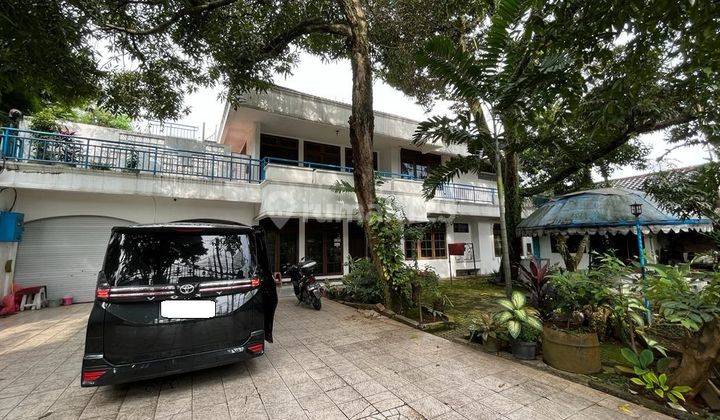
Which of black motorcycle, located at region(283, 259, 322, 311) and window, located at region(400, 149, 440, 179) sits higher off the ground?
Answer: window, located at region(400, 149, 440, 179)

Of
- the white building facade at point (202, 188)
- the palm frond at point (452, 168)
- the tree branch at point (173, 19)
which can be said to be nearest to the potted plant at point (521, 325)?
the palm frond at point (452, 168)

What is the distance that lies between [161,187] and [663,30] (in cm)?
1064

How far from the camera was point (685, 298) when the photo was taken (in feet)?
9.71

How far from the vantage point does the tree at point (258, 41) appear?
6949mm

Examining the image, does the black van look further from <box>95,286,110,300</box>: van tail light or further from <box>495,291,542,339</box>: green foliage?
<box>495,291,542,339</box>: green foliage

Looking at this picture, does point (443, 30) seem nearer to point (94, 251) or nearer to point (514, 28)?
point (514, 28)

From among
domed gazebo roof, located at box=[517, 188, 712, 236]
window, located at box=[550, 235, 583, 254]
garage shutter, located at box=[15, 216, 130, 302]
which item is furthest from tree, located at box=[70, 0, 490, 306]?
window, located at box=[550, 235, 583, 254]

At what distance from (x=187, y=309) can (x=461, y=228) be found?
46.0 ft

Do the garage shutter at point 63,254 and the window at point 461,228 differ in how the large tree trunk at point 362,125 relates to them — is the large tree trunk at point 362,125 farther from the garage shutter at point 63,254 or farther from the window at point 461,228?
the window at point 461,228

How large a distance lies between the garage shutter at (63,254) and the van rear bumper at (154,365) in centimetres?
765

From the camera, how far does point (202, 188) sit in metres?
9.09

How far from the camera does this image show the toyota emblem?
3.06 meters

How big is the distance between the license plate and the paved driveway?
0.83 m

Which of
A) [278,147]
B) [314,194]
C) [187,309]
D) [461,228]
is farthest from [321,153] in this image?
[187,309]
